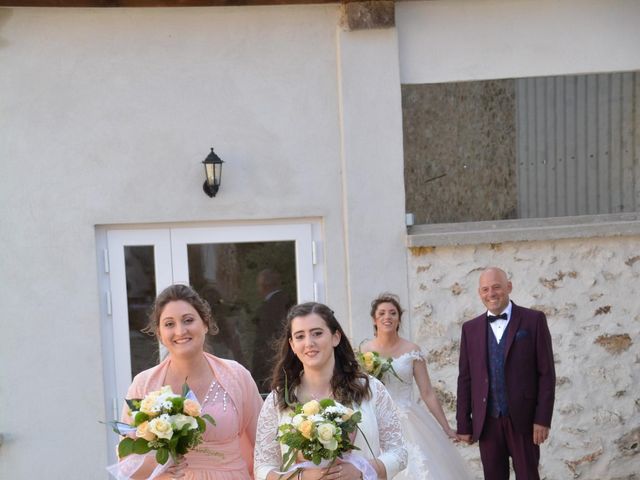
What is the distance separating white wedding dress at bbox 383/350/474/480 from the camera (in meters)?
6.72

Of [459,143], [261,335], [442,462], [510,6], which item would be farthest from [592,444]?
[459,143]

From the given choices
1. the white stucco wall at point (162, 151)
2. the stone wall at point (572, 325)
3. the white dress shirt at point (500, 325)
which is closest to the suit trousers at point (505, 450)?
the white dress shirt at point (500, 325)

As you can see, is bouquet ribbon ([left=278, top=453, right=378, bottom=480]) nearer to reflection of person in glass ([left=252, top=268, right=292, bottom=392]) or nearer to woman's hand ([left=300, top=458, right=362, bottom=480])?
woman's hand ([left=300, top=458, right=362, bottom=480])

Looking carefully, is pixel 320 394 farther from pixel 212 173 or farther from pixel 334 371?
pixel 212 173

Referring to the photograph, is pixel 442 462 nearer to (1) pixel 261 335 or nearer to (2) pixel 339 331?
(1) pixel 261 335

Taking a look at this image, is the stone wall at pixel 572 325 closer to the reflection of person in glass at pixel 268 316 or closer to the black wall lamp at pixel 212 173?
the reflection of person in glass at pixel 268 316

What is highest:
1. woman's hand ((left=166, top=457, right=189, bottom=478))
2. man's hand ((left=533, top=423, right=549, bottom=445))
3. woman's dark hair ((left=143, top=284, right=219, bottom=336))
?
woman's dark hair ((left=143, top=284, right=219, bottom=336))

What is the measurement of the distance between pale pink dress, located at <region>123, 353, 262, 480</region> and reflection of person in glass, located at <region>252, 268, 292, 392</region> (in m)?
3.52

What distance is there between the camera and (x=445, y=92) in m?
11.5

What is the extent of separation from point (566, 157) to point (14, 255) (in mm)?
6596

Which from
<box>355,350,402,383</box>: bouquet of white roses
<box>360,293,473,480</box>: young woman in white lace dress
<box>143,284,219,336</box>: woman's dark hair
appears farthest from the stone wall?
<box>143,284,219,336</box>: woman's dark hair

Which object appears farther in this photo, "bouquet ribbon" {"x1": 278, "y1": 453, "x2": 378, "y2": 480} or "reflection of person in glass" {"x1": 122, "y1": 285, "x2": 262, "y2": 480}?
"reflection of person in glass" {"x1": 122, "y1": 285, "x2": 262, "y2": 480}

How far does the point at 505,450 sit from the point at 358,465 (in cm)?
293

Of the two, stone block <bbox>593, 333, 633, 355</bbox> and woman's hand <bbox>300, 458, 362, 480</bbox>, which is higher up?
woman's hand <bbox>300, 458, 362, 480</bbox>
